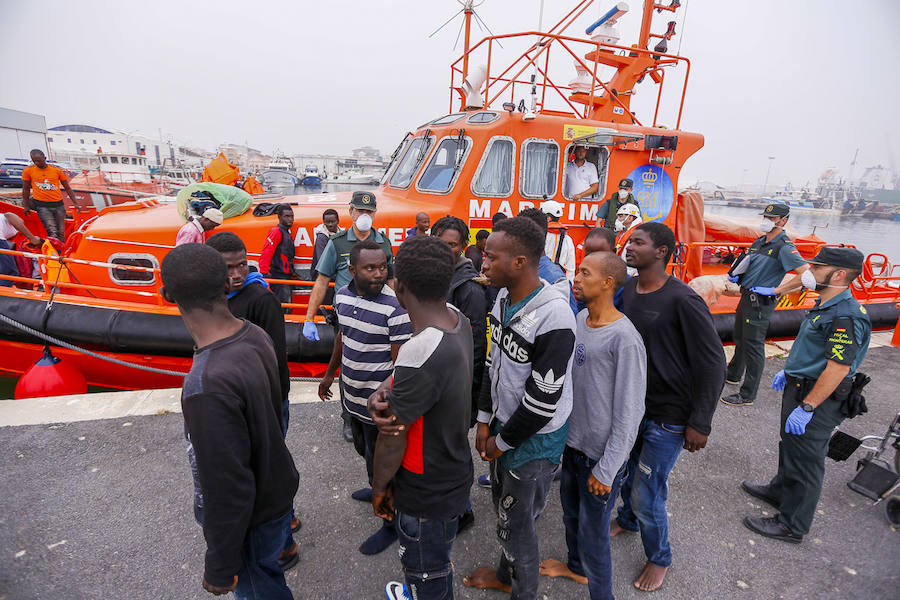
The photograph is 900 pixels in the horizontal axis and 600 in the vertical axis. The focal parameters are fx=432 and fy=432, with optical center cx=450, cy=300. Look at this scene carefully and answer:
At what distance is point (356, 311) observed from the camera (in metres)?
2.36

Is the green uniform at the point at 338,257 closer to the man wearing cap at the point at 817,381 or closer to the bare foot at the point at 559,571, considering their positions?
the bare foot at the point at 559,571

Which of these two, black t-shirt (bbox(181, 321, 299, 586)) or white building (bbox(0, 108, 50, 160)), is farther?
white building (bbox(0, 108, 50, 160))

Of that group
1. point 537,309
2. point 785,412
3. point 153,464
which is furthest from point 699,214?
point 153,464

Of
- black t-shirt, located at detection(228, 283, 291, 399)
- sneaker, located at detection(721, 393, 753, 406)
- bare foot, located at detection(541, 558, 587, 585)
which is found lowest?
bare foot, located at detection(541, 558, 587, 585)

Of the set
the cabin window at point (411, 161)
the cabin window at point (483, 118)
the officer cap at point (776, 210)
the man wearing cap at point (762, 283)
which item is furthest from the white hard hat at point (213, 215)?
the officer cap at point (776, 210)

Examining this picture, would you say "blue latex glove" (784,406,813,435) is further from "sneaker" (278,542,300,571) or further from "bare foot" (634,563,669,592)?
"sneaker" (278,542,300,571)

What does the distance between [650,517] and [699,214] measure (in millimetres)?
5147

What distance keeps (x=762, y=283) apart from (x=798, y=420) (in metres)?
2.33

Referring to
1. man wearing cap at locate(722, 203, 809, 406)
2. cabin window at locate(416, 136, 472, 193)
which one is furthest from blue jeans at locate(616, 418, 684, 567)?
cabin window at locate(416, 136, 472, 193)

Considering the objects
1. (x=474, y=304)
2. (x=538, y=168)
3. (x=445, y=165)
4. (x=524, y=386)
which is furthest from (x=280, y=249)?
(x=524, y=386)

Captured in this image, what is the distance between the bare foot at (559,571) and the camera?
2.35 metres

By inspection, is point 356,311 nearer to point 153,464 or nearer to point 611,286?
point 611,286

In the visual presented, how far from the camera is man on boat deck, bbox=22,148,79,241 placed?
7.30 meters

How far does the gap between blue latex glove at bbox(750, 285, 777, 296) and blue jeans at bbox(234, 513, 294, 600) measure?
183 inches
